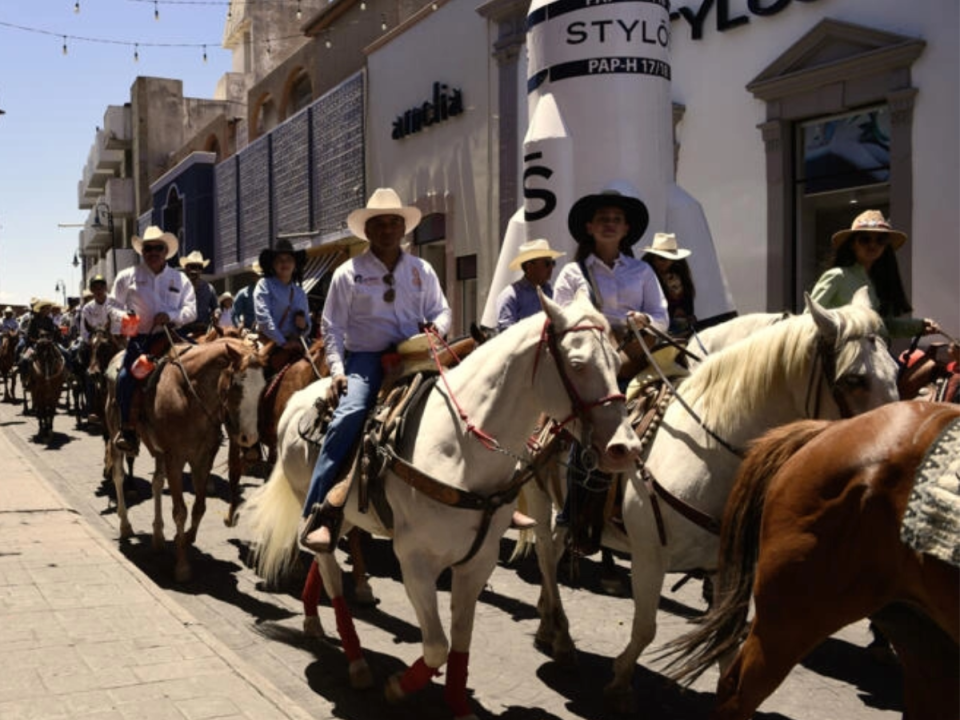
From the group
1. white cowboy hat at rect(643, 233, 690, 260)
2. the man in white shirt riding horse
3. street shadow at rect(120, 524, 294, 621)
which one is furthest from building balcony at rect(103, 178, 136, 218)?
the man in white shirt riding horse

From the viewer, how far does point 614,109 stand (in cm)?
1045

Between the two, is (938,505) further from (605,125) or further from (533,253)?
(605,125)

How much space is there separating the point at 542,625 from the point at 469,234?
13.7 m

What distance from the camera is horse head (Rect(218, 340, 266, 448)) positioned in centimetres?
827

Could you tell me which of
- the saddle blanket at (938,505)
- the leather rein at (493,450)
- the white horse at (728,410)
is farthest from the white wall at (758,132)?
the saddle blanket at (938,505)

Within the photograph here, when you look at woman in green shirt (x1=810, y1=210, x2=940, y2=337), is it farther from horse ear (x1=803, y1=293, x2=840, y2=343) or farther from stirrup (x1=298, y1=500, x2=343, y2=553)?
stirrup (x1=298, y1=500, x2=343, y2=553)

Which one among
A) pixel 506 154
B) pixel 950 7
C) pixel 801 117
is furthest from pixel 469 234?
pixel 950 7

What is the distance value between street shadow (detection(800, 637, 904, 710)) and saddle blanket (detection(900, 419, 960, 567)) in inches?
101

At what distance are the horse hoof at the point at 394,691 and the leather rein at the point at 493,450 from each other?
2.10ft

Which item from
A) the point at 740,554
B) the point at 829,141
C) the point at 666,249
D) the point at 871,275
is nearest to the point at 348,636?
the point at 740,554

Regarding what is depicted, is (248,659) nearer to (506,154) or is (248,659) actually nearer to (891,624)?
(891,624)

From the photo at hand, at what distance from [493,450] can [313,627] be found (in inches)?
91.9

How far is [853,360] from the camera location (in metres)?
4.38

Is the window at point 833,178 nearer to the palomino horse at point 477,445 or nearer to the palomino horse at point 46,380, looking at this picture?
the palomino horse at point 477,445
